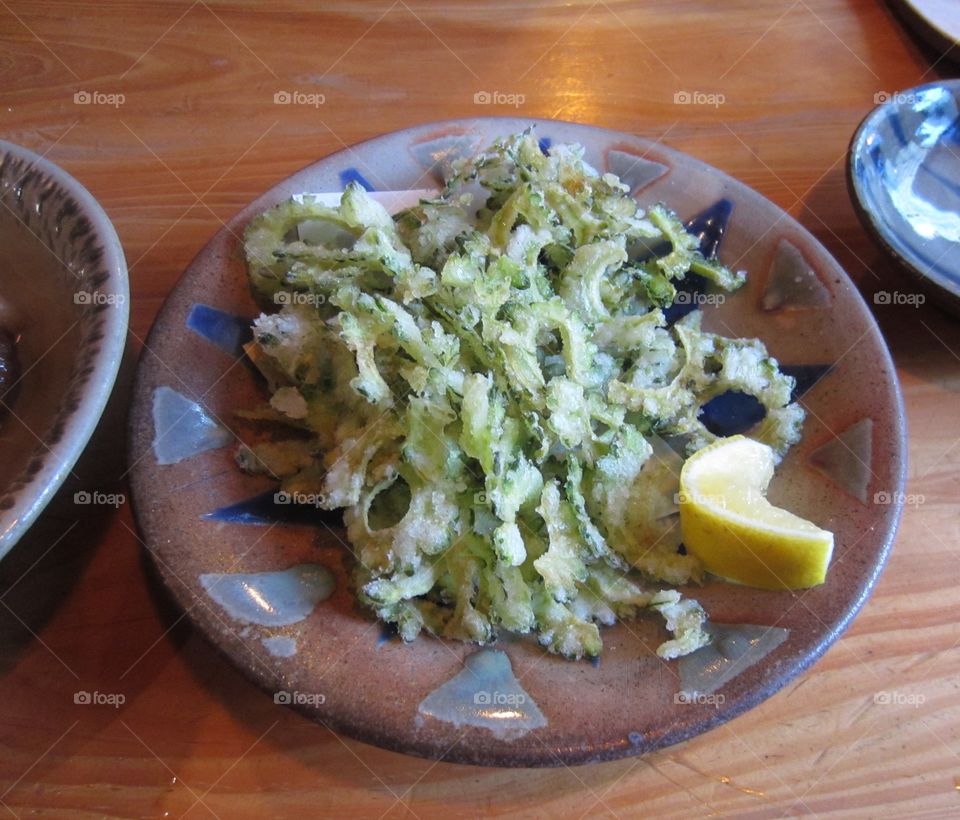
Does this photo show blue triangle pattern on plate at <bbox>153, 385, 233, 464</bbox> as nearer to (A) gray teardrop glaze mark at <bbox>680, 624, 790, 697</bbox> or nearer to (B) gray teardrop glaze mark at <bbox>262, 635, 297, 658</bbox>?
(B) gray teardrop glaze mark at <bbox>262, 635, 297, 658</bbox>

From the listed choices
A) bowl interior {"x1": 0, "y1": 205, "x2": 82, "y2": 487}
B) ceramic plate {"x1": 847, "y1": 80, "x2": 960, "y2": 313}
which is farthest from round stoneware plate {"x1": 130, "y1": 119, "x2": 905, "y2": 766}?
ceramic plate {"x1": 847, "y1": 80, "x2": 960, "y2": 313}

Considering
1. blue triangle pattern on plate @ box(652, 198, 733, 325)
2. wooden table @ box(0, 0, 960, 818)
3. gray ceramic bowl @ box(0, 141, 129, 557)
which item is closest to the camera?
gray ceramic bowl @ box(0, 141, 129, 557)

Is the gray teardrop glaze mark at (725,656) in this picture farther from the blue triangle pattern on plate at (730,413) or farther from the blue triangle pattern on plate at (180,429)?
the blue triangle pattern on plate at (180,429)

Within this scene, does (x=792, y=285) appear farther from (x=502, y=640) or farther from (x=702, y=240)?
(x=502, y=640)

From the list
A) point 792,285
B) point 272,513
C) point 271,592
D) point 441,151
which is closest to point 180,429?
point 272,513

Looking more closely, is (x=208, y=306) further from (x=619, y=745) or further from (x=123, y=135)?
(x=619, y=745)

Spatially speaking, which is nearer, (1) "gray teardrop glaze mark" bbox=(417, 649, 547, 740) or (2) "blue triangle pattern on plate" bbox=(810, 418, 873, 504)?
(1) "gray teardrop glaze mark" bbox=(417, 649, 547, 740)

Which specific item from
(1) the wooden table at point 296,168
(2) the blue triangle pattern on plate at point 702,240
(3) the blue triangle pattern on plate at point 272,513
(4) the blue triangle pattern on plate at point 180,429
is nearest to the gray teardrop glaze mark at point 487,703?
(1) the wooden table at point 296,168

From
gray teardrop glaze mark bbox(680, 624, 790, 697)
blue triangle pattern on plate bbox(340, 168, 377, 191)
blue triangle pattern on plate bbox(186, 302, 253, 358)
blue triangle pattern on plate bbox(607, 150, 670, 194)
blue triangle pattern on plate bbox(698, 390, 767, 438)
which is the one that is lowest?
gray teardrop glaze mark bbox(680, 624, 790, 697)
